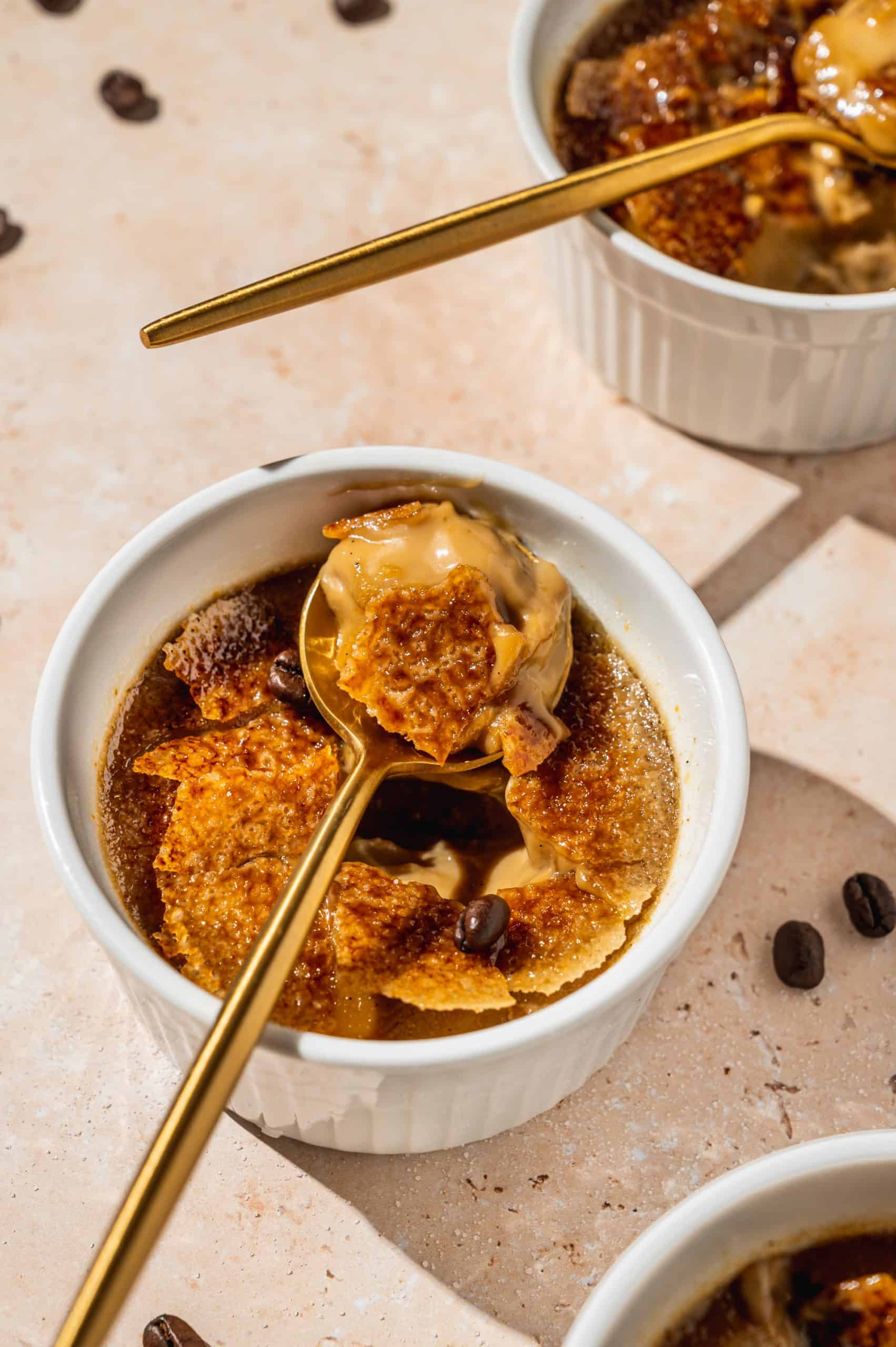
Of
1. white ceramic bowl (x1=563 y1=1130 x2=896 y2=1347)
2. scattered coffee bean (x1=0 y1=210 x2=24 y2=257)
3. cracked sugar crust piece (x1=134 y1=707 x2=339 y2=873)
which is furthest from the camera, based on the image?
scattered coffee bean (x1=0 y1=210 x2=24 y2=257)

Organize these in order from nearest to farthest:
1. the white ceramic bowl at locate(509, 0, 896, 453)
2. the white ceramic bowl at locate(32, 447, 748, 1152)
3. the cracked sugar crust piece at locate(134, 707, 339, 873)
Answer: the white ceramic bowl at locate(32, 447, 748, 1152), the cracked sugar crust piece at locate(134, 707, 339, 873), the white ceramic bowl at locate(509, 0, 896, 453)

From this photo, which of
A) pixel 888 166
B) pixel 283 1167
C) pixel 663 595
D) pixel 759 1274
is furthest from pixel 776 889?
pixel 888 166

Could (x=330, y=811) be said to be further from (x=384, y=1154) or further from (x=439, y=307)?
(x=439, y=307)

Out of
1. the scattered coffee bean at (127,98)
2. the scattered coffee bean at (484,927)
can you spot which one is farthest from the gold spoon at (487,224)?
the scattered coffee bean at (127,98)

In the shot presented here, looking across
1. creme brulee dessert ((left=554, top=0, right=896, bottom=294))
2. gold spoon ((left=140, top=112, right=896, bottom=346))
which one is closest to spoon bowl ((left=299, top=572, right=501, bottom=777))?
gold spoon ((left=140, top=112, right=896, bottom=346))

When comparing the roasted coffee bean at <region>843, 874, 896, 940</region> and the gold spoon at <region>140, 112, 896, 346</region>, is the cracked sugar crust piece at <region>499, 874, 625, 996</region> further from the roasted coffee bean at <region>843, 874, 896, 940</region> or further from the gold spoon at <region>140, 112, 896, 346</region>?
the gold spoon at <region>140, 112, 896, 346</region>

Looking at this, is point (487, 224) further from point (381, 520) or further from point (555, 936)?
point (555, 936)
